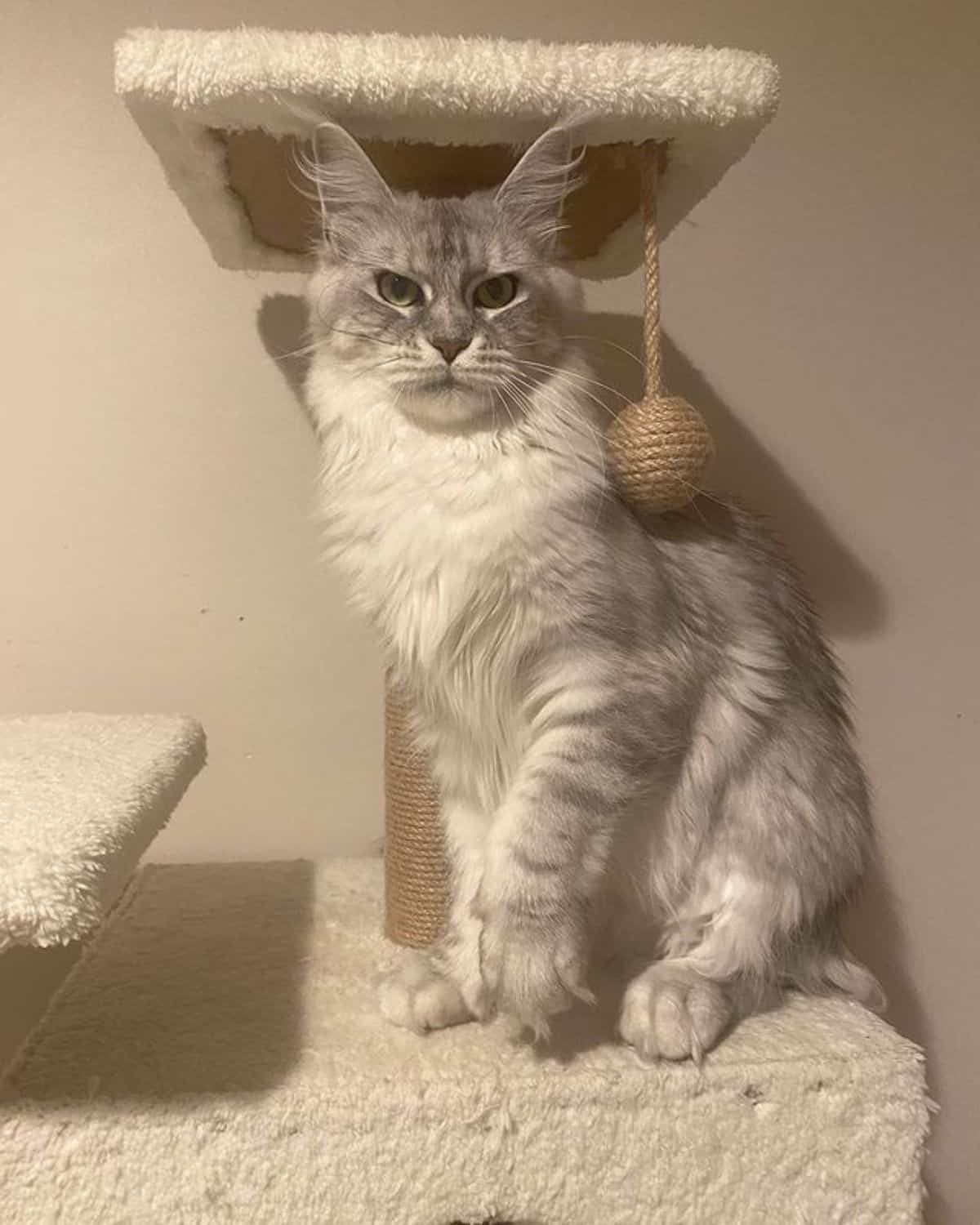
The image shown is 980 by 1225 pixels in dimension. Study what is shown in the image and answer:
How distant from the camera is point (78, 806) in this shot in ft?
3.03

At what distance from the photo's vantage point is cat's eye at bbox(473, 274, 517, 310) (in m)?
1.05

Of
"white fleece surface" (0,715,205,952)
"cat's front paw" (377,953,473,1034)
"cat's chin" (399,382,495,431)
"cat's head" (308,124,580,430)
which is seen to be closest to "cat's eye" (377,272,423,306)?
"cat's head" (308,124,580,430)

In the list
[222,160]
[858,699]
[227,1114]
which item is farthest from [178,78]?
[858,699]

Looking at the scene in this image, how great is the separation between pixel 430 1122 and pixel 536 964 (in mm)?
166

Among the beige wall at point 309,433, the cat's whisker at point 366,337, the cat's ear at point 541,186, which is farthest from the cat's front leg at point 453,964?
the cat's ear at point 541,186

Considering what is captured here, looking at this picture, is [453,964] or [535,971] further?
[453,964]

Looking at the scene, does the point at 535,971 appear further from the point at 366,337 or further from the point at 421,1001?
the point at 366,337

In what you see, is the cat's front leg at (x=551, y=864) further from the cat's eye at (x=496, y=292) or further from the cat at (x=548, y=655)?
the cat's eye at (x=496, y=292)

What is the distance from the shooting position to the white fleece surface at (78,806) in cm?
78

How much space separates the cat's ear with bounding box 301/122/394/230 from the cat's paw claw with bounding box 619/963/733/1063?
2.83 ft

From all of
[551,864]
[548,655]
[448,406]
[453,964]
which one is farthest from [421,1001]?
[448,406]

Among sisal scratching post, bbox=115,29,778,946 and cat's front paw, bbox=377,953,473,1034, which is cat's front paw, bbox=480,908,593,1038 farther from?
A: sisal scratching post, bbox=115,29,778,946

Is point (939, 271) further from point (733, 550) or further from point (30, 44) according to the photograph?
point (30, 44)

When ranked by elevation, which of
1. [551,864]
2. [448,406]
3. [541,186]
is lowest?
[551,864]
